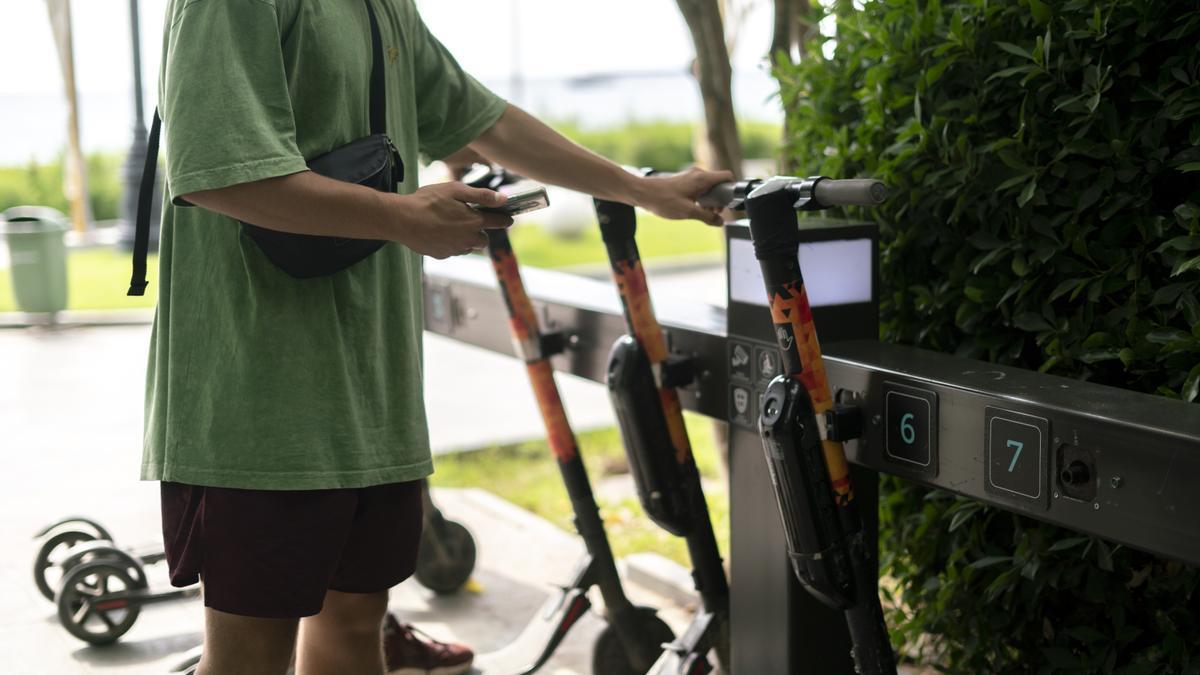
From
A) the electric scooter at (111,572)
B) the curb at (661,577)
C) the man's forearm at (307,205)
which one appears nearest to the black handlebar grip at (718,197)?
the man's forearm at (307,205)

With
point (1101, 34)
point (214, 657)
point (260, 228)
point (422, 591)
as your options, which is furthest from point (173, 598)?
point (1101, 34)

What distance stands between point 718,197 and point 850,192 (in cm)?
50

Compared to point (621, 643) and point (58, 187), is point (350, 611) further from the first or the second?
point (58, 187)

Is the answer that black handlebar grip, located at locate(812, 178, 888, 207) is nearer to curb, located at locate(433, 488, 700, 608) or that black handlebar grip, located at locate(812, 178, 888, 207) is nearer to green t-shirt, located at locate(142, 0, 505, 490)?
green t-shirt, located at locate(142, 0, 505, 490)

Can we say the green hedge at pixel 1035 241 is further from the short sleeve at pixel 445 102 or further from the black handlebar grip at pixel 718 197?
the short sleeve at pixel 445 102

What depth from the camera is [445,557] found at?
4105 millimetres

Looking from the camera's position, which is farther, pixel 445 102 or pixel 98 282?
pixel 98 282

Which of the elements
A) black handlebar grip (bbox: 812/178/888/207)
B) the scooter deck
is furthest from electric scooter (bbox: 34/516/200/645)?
black handlebar grip (bbox: 812/178/888/207)

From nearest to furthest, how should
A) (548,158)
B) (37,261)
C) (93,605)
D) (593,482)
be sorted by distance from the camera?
1. (548,158)
2. (93,605)
3. (593,482)
4. (37,261)

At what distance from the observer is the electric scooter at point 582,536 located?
10.4 feet

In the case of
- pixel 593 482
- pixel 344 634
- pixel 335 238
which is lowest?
pixel 593 482

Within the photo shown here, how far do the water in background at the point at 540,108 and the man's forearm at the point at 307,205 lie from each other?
14.1 m

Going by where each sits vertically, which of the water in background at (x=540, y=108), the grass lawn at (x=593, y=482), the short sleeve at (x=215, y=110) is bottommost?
the grass lawn at (x=593, y=482)

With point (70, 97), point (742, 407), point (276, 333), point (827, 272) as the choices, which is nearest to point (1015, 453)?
point (827, 272)
